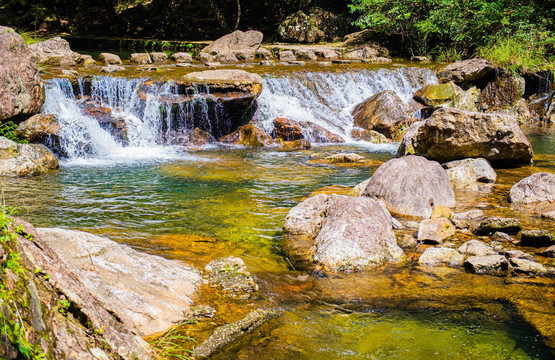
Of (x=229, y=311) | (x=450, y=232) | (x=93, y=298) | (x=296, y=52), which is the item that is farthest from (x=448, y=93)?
(x=93, y=298)

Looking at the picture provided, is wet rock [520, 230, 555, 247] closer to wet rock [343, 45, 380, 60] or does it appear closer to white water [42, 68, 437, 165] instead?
white water [42, 68, 437, 165]

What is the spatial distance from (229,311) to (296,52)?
19195 mm

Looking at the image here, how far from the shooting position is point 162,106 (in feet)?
41.0

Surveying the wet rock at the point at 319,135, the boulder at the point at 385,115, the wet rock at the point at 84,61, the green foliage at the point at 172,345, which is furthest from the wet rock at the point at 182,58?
the green foliage at the point at 172,345

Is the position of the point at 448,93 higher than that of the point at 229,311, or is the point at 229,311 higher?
the point at 448,93

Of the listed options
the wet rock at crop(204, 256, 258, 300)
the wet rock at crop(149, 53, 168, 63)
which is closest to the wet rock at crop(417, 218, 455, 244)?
the wet rock at crop(204, 256, 258, 300)

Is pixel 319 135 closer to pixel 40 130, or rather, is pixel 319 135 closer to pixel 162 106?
pixel 162 106

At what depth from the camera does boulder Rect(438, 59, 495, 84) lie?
643 inches

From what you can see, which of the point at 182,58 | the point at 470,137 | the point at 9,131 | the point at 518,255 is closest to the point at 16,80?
the point at 9,131

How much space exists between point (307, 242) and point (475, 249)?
5.87 ft

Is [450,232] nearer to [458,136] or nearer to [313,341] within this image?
[313,341]

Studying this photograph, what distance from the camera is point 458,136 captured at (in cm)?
790

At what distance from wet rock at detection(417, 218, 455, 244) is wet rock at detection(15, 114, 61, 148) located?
29.3 ft

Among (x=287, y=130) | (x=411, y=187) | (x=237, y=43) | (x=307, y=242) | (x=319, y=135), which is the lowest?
(x=307, y=242)
